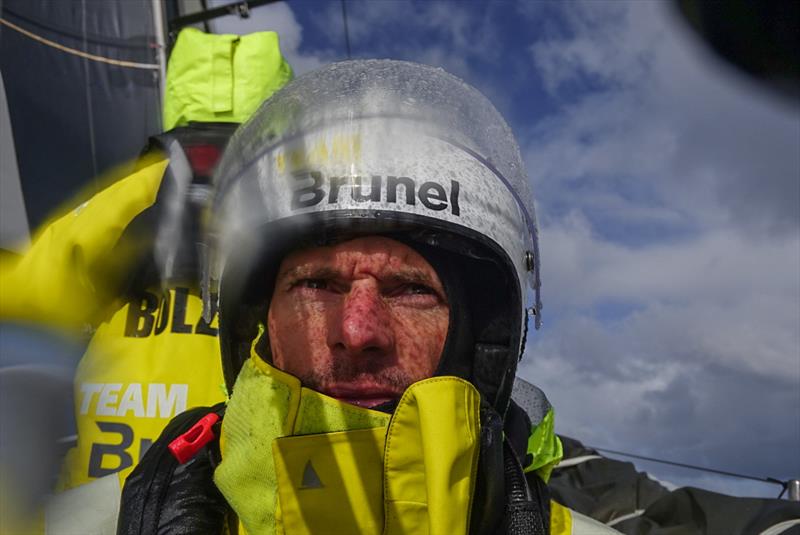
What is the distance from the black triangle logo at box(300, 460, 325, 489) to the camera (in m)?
0.90

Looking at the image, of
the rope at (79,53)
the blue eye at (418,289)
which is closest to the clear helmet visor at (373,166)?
the blue eye at (418,289)

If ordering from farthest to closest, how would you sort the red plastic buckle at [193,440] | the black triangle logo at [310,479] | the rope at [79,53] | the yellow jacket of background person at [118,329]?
the rope at [79,53]
the yellow jacket of background person at [118,329]
the red plastic buckle at [193,440]
the black triangle logo at [310,479]

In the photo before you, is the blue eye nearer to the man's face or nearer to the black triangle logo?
the man's face

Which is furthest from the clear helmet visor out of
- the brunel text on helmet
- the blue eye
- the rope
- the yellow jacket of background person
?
the rope

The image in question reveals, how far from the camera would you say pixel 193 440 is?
108 centimetres

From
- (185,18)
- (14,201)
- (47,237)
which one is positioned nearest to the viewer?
(47,237)

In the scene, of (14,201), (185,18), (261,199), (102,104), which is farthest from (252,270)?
(185,18)

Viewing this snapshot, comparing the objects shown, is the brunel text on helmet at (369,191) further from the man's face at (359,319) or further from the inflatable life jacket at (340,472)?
the inflatable life jacket at (340,472)

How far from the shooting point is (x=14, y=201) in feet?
9.18

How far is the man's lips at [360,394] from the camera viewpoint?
3.43 feet

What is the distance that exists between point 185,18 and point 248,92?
2.42m

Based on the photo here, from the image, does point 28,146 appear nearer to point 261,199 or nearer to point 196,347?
point 196,347

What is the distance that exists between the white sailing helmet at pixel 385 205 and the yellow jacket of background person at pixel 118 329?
0.45 metres

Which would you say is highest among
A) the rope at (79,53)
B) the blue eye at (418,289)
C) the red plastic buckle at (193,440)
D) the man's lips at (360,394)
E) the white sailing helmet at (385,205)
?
the rope at (79,53)
